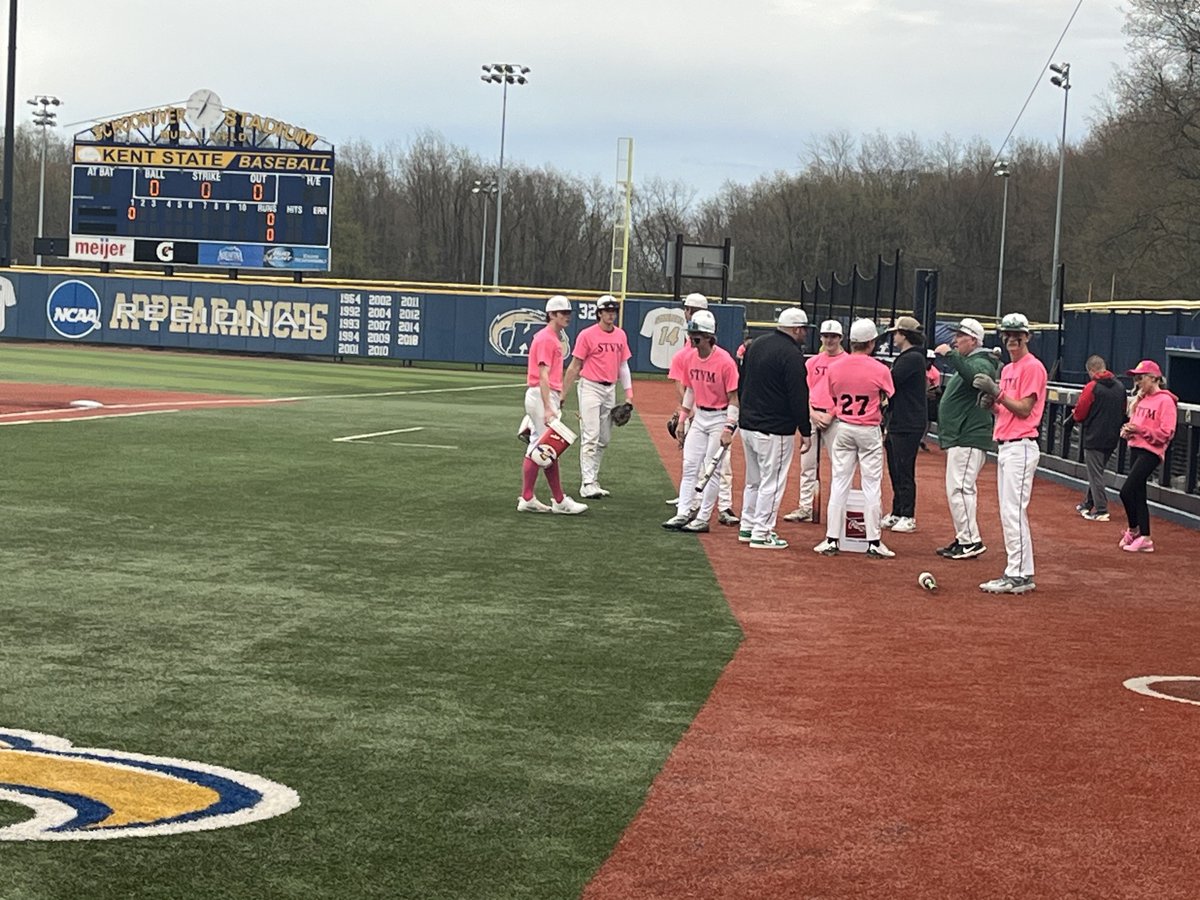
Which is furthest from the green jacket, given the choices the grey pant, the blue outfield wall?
the blue outfield wall

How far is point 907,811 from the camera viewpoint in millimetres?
5477

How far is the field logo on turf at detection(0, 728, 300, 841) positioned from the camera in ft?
15.9

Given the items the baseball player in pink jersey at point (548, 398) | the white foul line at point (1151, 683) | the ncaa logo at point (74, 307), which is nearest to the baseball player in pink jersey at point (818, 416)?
the baseball player in pink jersey at point (548, 398)

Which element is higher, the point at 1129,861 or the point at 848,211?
the point at 848,211

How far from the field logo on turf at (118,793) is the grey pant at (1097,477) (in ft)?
41.1

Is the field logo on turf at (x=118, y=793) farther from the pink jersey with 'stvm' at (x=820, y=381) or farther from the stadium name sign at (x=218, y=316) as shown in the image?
the stadium name sign at (x=218, y=316)

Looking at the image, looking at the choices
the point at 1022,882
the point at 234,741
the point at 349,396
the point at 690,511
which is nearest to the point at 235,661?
the point at 234,741

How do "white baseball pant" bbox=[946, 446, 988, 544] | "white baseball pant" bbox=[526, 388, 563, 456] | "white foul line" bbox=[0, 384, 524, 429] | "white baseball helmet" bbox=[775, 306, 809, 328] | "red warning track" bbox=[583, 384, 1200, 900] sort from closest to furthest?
"red warning track" bbox=[583, 384, 1200, 900] → "white baseball pant" bbox=[946, 446, 988, 544] → "white baseball helmet" bbox=[775, 306, 809, 328] → "white baseball pant" bbox=[526, 388, 563, 456] → "white foul line" bbox=[0, 384, 524, 429]

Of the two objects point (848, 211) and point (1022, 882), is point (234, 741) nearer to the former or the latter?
point (1022, 882)

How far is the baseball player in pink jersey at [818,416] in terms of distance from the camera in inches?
510

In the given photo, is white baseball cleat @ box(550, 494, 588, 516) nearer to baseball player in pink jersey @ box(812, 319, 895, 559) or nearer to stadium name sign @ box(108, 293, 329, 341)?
baseball player in pink jersey @ box(812, 319, 895, 559)

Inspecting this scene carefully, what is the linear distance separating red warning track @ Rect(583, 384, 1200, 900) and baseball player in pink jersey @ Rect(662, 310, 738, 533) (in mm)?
2223

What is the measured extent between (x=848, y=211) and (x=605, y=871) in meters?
87.9

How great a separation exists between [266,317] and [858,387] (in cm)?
4071
